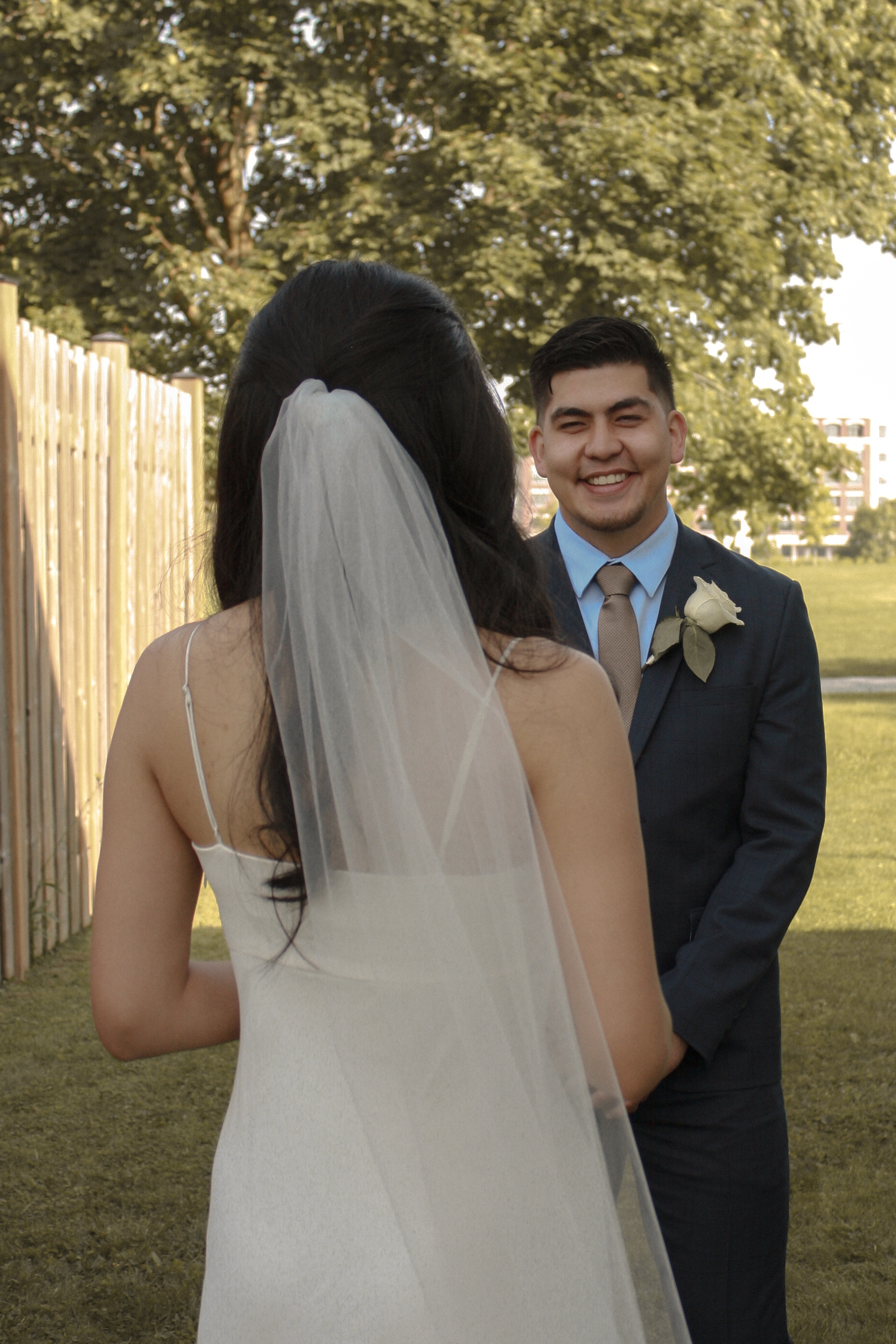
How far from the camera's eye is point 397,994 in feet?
4.97

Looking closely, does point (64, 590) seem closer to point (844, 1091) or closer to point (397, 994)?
point (844, 1091)

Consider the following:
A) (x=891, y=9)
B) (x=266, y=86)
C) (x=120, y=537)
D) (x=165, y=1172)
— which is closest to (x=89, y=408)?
(x=120, y=537)

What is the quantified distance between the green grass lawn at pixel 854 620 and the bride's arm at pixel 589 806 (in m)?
4.32

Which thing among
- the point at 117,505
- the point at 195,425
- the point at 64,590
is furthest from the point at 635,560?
the point at 195,425

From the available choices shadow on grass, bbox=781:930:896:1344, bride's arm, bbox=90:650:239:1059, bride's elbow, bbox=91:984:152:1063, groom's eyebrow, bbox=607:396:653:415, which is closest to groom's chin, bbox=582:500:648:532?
groom's eyebrow, bbox=607:396:653:415

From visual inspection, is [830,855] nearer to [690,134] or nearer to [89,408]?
[89,408]

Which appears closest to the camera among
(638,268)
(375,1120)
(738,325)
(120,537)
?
(375,1120)

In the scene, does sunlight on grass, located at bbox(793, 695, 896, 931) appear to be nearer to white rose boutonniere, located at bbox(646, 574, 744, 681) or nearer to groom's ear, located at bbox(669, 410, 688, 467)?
groom's ear, located at bbox(669, 410, 688, 467)

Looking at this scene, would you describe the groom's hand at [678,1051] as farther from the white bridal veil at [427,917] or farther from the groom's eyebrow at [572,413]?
the groom's eyebrow at [572,413]

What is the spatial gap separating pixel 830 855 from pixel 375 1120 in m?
8.19

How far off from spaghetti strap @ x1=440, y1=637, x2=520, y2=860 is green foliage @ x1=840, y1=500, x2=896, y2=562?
13335cm

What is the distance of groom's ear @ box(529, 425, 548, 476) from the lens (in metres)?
3.11

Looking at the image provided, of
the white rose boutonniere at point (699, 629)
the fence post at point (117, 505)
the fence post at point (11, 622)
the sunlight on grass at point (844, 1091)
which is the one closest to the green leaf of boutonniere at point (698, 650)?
the white rose boutonniere at point (699, 629)

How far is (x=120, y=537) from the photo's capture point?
736 centimetres
